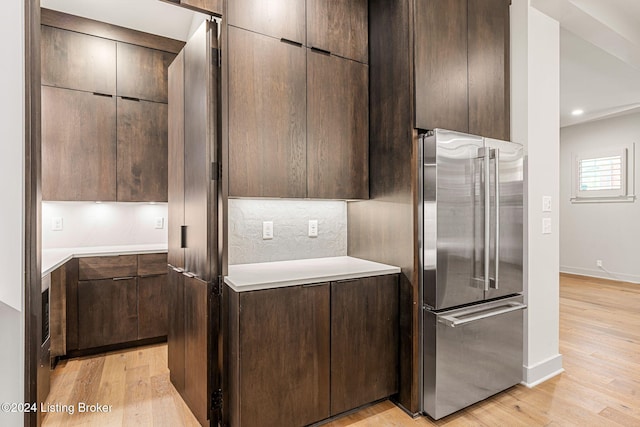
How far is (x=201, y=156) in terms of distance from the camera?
1.91m

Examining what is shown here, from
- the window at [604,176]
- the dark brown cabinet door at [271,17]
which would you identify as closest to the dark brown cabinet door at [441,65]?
the dark brown cabinet door at [271,17]

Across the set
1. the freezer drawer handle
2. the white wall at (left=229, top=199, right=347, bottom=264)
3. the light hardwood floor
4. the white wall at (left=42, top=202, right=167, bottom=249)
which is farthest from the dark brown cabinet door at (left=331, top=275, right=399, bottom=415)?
the white wall at (left=42, top=202, right=167, bottom=249)

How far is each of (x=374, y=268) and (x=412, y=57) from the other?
1.30 meters

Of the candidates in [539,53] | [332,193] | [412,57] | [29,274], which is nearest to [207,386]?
[29,274]

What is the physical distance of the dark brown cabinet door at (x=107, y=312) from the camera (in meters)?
2.80

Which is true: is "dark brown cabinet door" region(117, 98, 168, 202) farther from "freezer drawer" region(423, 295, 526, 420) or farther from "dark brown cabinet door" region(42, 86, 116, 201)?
"freezer drawer" region(423, 295, 526, 420)

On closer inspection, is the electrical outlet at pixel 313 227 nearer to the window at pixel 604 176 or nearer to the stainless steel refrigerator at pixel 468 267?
the stainless steel refrigerator at pixel 468 267

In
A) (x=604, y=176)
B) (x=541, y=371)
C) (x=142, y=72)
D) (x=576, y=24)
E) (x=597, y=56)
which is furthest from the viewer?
(x=604, y=176)

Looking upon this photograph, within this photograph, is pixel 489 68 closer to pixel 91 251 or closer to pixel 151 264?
pixel 151 264

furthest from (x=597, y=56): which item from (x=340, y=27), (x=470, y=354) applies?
(x=470, y=354)

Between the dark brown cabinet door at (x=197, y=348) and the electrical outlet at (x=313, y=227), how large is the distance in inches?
35.0

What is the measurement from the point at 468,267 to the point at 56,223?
3.49 m

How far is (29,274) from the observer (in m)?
1.27

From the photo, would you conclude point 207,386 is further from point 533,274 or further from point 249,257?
point 533,274
